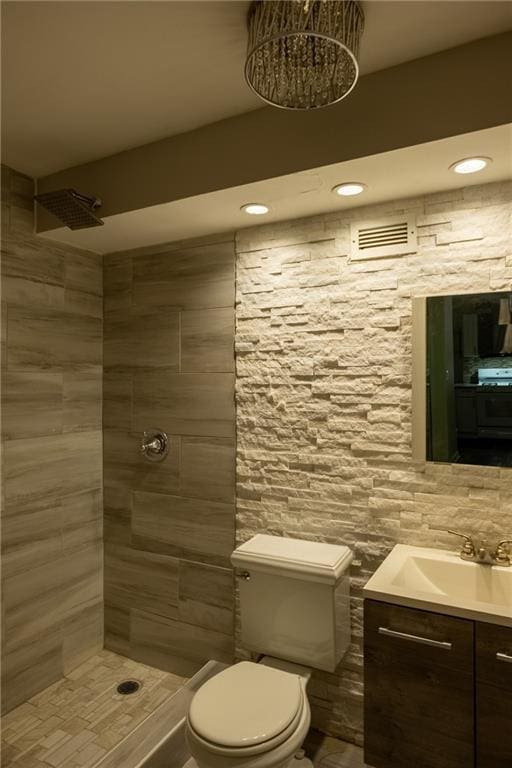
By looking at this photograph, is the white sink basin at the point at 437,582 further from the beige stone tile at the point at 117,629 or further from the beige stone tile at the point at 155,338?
the beige stone tile at the point at 117,629

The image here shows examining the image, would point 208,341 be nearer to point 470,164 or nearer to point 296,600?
point 296,600

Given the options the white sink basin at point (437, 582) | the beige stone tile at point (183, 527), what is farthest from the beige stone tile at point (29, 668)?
the white sink basin at point (437, 582)

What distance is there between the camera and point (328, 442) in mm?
2254

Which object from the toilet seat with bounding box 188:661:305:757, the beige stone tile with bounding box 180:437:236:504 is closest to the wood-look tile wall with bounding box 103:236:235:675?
the beige stone tile with bounding box 180:437:236:504

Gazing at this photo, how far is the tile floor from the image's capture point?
2.05 meters

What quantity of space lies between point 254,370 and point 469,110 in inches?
54.6

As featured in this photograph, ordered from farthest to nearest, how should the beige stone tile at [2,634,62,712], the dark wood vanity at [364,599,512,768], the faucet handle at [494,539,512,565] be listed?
the beige stone tile at [2,634,62,712]
the faucet handle at [494,539,512,565]
the dark wood vanity at [364,599,512,768]

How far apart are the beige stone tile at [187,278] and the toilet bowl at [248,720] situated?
5.54ft

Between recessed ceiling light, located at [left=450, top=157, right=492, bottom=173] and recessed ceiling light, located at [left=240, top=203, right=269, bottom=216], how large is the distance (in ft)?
2.58

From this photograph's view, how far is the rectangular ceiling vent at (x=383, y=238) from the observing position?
2.09 m

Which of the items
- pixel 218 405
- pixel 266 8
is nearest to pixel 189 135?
pixel 266 8

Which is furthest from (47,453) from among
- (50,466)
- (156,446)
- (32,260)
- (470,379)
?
(470,379)

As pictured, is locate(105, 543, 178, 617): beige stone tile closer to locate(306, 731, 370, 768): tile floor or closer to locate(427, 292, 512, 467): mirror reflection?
locate(306, 731, 370, 768): tile floor

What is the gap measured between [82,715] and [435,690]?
1685 mm
